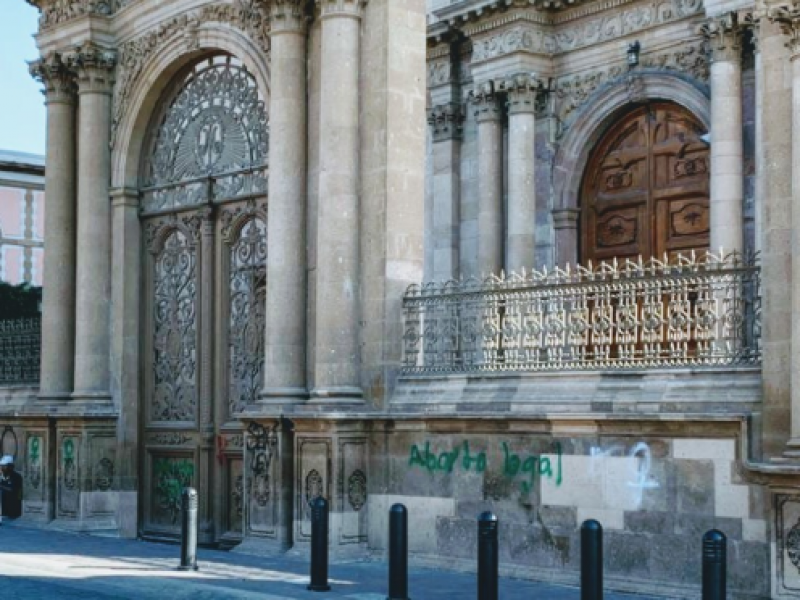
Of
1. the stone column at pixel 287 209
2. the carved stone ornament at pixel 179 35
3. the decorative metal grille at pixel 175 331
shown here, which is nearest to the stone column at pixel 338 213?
the stone column at pixel 287 209

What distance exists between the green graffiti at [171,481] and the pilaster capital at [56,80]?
5.21m

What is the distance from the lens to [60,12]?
19.6 meters

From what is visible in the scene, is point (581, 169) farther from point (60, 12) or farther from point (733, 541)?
point (733, 541)

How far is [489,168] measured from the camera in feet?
77.7

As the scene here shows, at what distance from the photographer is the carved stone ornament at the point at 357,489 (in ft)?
46.6

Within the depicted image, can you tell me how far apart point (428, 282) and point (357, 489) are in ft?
7.43

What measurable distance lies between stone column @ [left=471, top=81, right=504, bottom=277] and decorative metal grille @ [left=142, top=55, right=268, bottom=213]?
6611 mm

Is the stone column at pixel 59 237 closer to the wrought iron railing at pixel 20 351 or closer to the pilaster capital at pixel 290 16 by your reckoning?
the wrought iron railing at pixel 20 351

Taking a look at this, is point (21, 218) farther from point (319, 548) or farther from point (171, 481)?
point (319, 548)

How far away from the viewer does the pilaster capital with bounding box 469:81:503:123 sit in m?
23.5

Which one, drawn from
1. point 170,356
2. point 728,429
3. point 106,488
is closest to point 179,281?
point 170,356

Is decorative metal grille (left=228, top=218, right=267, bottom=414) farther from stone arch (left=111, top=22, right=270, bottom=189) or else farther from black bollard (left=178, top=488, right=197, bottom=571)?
black bollard (left=178, top=488, right=197, bottom=571)

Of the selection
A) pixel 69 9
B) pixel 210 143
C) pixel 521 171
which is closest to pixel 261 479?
pixel 210 143

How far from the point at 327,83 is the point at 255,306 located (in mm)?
3297
